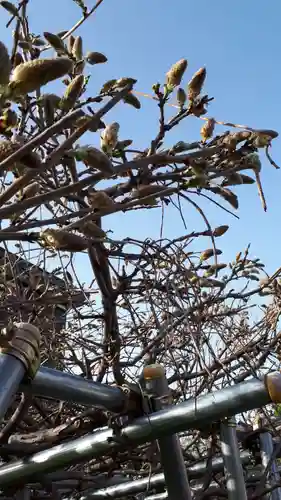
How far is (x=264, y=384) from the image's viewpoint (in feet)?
3.78

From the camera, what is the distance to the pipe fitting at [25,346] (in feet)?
3.32

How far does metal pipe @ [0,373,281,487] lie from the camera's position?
117 cm

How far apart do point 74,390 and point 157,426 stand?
22 centimetres

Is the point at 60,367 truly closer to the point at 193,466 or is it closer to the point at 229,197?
the point at 193,466

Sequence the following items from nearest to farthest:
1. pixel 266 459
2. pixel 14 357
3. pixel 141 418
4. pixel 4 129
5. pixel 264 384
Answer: pixel 4 129 < pixel 14 357 < pixel 264 384 < pixel 141 418 < pixel 266 459

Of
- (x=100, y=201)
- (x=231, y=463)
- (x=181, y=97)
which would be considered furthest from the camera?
(x=231, y=463)

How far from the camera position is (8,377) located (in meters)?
0.98

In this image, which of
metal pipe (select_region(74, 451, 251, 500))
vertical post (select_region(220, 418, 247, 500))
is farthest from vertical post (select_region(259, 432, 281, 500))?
vertical post (select_region(220, 418, 247, 500))

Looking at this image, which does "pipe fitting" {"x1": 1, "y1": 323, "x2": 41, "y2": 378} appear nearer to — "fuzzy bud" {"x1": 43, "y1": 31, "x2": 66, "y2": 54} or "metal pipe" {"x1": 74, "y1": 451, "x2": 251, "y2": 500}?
"fuzzy bud" {"x1": 43, "y1": 31, "x2": 66, "y2": 54}

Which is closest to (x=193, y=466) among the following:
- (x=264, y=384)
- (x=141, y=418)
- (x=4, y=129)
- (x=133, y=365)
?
(x=133, y=365)

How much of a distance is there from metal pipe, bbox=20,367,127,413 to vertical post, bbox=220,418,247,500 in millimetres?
371

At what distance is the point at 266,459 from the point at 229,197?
1.36 metres

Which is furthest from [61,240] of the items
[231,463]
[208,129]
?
[231,463]

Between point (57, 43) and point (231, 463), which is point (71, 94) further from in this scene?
point (231, 463)
